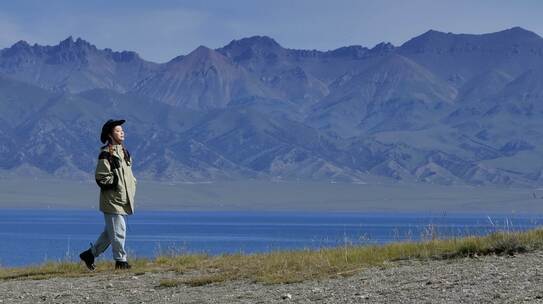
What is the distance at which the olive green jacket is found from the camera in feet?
45.4

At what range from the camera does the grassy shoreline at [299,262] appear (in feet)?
41.5

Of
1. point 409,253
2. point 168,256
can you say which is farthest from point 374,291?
point 168,256

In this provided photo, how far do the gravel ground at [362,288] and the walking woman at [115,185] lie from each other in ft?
2.12

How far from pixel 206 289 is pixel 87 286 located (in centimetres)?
157

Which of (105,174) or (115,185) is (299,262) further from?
(105,174)

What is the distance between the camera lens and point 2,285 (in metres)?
13.4

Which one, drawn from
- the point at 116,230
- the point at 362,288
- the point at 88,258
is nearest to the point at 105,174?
the point at 116,230

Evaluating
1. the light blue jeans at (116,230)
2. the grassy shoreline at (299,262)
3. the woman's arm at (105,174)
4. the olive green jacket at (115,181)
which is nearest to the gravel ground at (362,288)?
the grassy shoreline at (299,262)

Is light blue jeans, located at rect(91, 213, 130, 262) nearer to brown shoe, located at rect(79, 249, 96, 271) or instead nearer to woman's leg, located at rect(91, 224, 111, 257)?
woman's leg, located at rect(91, 224, 111, 257)

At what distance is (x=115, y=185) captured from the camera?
1398 centimetres

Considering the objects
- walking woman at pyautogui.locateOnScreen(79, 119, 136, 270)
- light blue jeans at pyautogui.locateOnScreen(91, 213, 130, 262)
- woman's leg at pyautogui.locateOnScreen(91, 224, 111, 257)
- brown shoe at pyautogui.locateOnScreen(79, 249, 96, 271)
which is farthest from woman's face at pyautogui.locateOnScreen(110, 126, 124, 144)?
brown shoe at pyautogui.locateOnScreen(79, 249, 96, 271)

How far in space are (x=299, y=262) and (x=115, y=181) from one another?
101 inches

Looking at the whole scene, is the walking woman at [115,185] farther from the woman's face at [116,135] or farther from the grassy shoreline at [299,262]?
the grassy shoreline at [299,262]

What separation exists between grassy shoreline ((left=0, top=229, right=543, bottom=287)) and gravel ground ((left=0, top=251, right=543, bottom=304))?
0.91 feet
